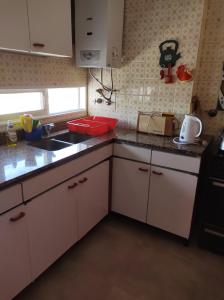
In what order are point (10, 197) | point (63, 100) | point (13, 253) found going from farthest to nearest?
point (63, 100), point (13, 253), point (10, 197)

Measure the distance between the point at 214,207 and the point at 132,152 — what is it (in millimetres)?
789

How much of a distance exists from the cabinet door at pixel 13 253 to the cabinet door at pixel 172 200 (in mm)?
1087

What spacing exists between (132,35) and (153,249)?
77.5 inches

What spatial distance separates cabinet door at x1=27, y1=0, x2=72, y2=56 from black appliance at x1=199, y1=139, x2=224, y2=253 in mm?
1459

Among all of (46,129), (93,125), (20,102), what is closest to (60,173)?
(46,129)

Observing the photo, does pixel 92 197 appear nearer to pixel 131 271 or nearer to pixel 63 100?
pixel 131 271

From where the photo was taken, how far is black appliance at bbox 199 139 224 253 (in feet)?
5.72

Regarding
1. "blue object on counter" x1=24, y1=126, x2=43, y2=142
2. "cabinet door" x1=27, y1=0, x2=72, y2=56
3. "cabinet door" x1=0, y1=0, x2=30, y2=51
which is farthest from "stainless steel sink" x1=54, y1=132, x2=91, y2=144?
"cabinet door" x1=0, y1=0, x2=30, y2=51

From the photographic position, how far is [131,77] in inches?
90.4

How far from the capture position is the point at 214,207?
1817 millimetres

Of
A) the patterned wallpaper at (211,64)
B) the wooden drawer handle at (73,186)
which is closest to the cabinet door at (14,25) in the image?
the wooden drawer handle at (73,186)

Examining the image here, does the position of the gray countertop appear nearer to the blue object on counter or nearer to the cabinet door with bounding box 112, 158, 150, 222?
the blue object on counter

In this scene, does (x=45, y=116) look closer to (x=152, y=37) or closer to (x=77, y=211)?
(x=77, y=211)

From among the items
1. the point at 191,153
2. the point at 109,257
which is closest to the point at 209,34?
the point at 191,153
